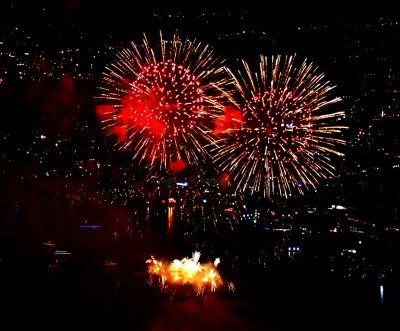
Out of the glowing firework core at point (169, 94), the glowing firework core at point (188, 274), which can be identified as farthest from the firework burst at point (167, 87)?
the glowing firework core at point (188, 274)

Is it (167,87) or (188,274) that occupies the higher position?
(167,87)

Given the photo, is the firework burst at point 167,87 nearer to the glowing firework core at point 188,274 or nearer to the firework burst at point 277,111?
the firework burst at point 277,111

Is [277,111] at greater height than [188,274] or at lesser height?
greater

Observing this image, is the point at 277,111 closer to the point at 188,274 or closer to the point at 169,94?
the point at 169,94

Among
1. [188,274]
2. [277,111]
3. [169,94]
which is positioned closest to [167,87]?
[169,94]

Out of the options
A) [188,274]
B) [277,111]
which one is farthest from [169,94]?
[188,274]

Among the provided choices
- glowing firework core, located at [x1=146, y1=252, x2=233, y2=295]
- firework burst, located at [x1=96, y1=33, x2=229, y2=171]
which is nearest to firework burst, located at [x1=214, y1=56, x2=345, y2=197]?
firework burst, located at [x1=96, y1=33, x2=229, y2=171]

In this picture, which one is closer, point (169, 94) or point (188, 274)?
point (188, 274)

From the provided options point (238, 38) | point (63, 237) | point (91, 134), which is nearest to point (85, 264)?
point (63, 237)

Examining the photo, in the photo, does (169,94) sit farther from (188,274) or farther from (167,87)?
(188,274)

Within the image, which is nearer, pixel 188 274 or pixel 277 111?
pixel 188 274
